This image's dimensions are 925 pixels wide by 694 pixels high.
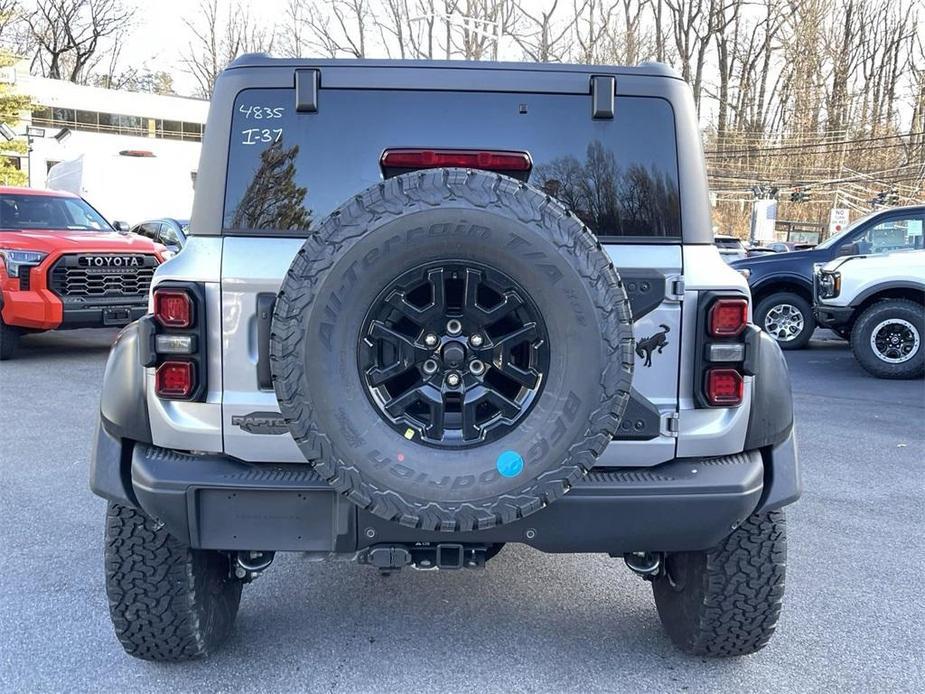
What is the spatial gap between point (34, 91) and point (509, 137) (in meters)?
52.4

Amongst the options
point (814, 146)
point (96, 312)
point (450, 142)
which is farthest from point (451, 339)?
point (814, 146)

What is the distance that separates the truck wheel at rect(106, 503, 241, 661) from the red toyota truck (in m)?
6.49

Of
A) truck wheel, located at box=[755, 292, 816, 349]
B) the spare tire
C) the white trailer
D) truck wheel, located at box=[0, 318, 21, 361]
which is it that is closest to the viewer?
the spare tire

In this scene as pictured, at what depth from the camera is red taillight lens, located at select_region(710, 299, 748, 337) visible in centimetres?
257

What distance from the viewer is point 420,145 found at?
106 inches

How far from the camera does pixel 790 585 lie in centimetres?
373

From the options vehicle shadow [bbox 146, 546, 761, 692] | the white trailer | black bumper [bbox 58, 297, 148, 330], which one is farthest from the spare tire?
the white trailer

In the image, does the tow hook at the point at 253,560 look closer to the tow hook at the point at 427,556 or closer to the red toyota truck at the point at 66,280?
the tow hook at the point at 427,556

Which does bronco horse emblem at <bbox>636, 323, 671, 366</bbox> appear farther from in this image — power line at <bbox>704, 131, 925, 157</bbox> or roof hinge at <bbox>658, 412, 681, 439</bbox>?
power line at <bbox>704, 131, 925, 157</bbox>

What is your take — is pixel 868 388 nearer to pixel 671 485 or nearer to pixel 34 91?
pixel 671 485

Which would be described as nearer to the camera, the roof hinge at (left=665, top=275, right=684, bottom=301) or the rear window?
the roof hinge at (left=665, top=275, right=684, bottom=301)

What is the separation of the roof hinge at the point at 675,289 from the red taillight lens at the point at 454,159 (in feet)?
1.86

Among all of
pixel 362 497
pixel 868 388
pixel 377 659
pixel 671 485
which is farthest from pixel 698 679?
pixel 868 388

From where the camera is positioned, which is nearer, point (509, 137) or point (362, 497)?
point (362, 497)
